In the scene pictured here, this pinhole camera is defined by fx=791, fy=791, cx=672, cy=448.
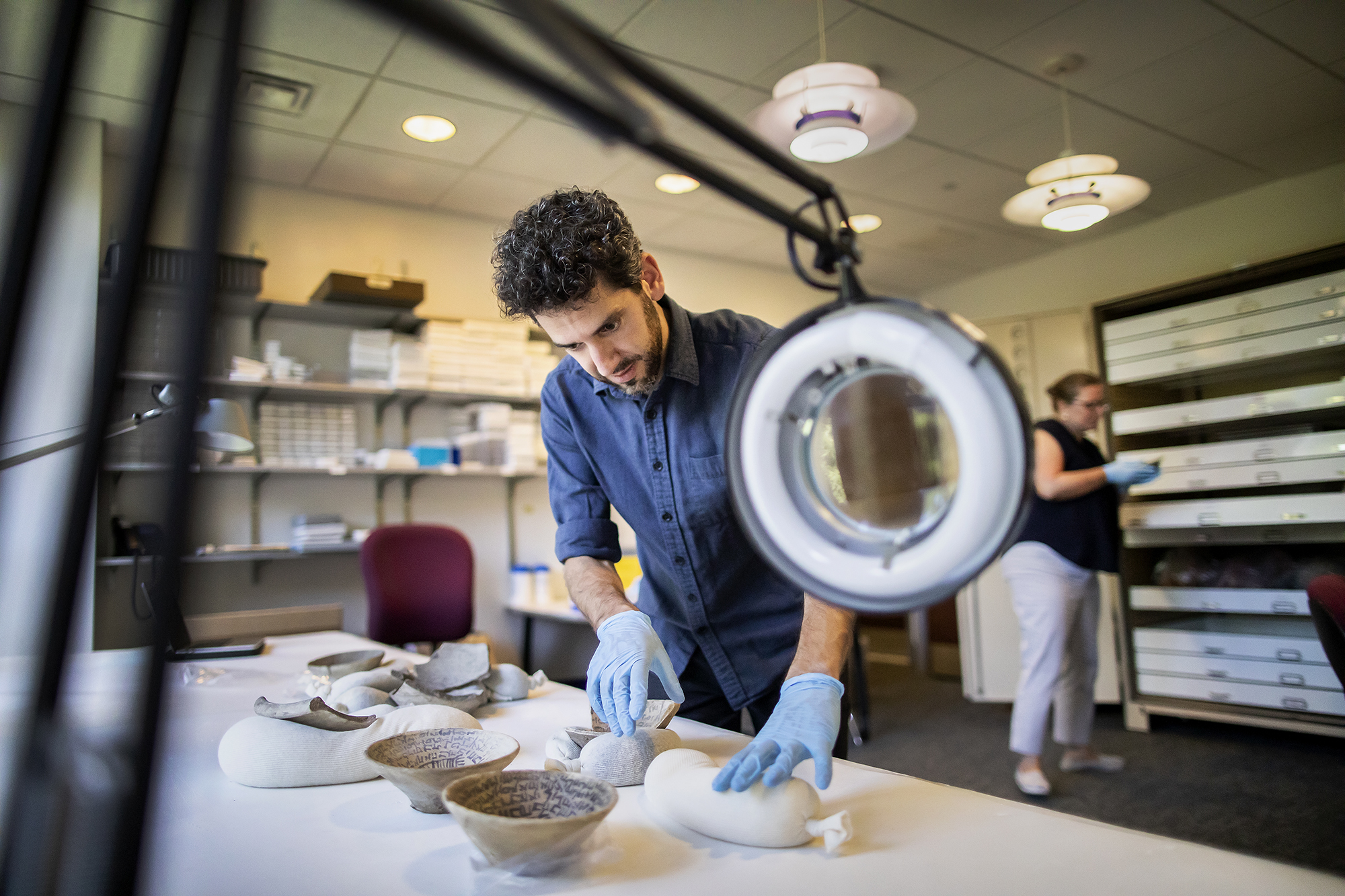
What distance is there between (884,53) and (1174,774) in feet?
9.37

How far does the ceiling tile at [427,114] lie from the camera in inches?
119

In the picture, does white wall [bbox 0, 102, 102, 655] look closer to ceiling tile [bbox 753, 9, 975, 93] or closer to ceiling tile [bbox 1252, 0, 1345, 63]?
ceiling tile [bbox 753, 9, 975, 93]

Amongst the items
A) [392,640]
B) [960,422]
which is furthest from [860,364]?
[392,640]

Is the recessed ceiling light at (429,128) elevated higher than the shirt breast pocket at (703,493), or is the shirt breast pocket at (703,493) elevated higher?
the recessed ceiling light at (429,128)

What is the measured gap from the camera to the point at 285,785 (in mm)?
944

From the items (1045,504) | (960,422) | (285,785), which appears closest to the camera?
(960,422)

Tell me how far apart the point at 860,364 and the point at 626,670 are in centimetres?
61

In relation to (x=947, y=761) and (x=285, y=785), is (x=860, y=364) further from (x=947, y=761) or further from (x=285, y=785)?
(x=947, y=761)

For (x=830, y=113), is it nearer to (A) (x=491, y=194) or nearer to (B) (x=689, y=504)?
(B) (x=689, y=504)

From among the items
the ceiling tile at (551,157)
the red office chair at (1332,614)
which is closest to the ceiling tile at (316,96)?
the ceiling tile at (551,157)

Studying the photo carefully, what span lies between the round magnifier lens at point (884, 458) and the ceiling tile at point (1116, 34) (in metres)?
2.81

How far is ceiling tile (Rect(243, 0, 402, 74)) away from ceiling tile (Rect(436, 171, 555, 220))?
96 cm

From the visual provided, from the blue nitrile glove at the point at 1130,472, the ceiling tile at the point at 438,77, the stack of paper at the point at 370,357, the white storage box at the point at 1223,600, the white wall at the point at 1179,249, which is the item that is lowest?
the white storage box at the point at 1223,600

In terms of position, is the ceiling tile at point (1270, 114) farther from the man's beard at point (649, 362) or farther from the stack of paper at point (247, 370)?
the stack of paper at point (247, 370)
